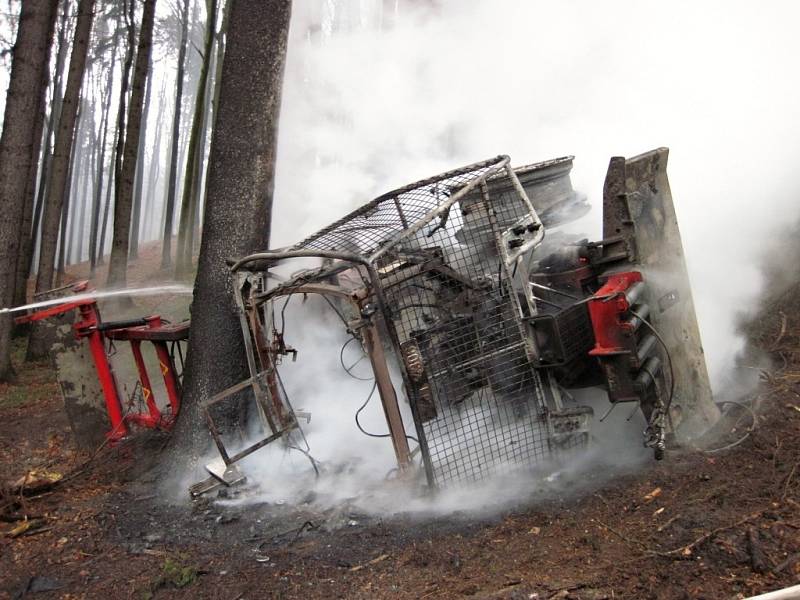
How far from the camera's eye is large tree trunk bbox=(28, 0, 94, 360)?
10766 millimetres

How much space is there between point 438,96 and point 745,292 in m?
5.86

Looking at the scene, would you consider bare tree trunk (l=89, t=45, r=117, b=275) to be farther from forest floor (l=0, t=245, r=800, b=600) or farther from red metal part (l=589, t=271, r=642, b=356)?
red metal part (l=589, t=271, r=642, b=356)

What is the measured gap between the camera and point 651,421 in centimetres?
391

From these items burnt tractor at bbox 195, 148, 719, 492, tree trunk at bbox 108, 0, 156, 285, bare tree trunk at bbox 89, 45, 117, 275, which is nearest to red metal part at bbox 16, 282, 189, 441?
burnt tractor at bbox 195, 148, 719, 492

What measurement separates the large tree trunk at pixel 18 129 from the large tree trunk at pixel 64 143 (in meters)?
3.13

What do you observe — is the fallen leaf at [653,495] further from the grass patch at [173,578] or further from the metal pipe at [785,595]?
the grass patch at [173,578]

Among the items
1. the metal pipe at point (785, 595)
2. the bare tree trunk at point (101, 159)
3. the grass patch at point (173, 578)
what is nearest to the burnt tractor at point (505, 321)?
the grass patch at point (173, 578)

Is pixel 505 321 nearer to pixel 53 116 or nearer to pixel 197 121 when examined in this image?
pixel 197 121

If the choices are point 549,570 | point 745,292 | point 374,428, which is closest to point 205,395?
point 374,428

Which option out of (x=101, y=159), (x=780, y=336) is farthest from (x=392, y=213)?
(x=101, y=159)

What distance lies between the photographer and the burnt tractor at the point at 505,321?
12.7 ft

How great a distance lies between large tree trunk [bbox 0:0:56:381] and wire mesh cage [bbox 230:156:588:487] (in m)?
4.47

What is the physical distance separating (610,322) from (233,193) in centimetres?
303

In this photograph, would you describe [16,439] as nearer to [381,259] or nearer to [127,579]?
[127,579]
